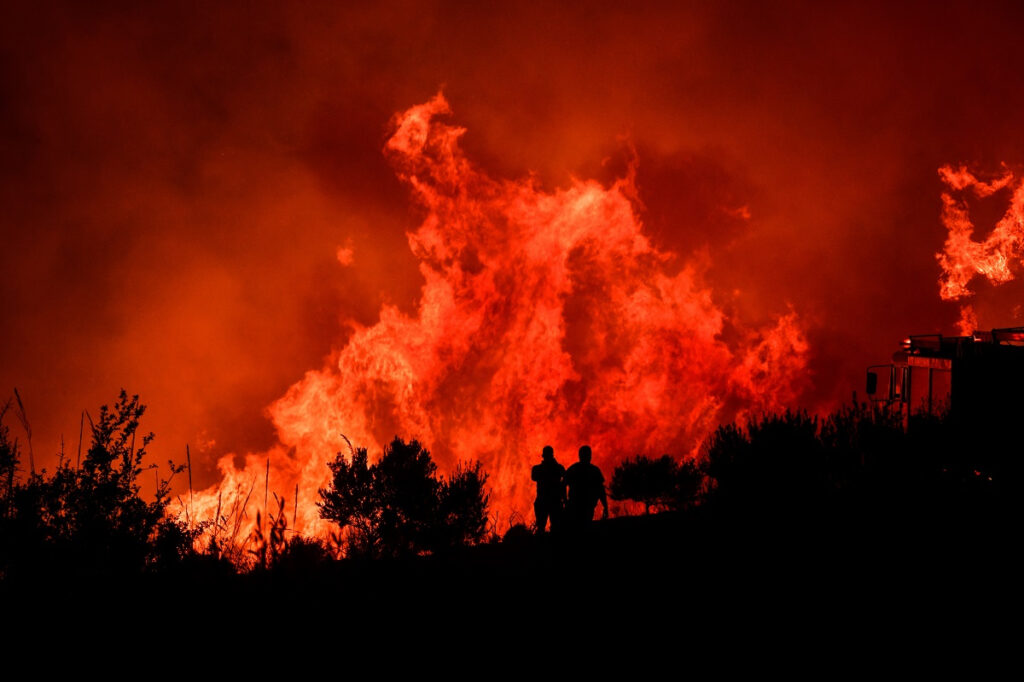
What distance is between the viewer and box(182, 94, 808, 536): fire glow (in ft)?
255

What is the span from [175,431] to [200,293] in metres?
20.1

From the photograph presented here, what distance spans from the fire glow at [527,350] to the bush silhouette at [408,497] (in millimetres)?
49183

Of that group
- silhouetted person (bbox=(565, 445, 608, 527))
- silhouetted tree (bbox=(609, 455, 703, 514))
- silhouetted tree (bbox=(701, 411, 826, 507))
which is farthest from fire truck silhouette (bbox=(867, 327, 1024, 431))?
silhouetted person (bbox=(565, 445, 608, 527))

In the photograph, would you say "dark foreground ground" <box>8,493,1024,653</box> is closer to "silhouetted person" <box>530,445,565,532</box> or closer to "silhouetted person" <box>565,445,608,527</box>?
"silhouetted person" <box>565,445,608,527</box>

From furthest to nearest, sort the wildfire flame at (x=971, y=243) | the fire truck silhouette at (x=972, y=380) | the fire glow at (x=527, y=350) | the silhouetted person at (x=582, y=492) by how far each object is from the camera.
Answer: the fire glow at (x=527, y=350) < the wildfire flame at (x=971, y=243) < the fire truck silhouette at (x=972, y=380) < the silhouetted person at (x=582, y=492)

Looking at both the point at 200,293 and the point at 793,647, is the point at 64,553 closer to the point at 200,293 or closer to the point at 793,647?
the point at 793,647

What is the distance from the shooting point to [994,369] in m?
19.5

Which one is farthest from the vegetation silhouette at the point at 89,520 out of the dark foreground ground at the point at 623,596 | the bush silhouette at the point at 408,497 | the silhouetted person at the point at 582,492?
the bush silhouette at the point at 408,497

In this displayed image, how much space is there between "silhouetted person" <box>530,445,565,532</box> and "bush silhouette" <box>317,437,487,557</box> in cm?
1425

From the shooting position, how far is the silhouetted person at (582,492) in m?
10.7

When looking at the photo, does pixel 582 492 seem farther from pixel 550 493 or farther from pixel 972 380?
pixel 972 380

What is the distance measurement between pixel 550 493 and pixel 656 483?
2226 cm

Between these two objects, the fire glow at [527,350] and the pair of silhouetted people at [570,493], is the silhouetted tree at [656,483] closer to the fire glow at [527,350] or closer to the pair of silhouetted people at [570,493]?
the pair of silhouetted people at [570,493]

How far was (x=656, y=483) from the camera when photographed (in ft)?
104
